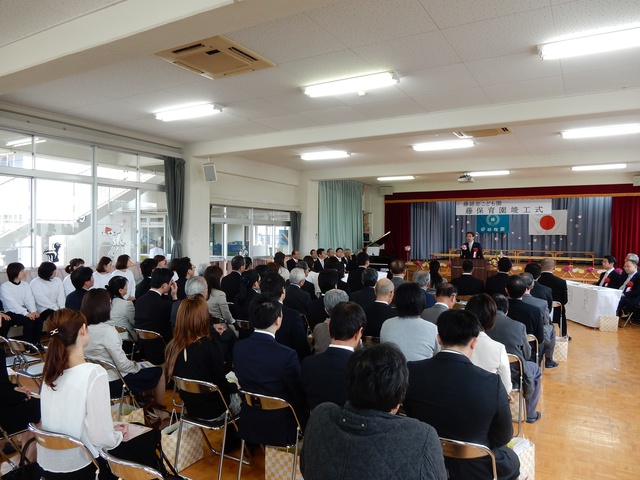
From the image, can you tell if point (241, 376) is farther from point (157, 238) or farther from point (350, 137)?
point (157, 238)

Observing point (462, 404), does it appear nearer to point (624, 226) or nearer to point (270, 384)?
point (270, 384)

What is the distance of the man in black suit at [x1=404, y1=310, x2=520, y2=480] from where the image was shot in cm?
186

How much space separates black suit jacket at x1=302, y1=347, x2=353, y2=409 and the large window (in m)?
8.00

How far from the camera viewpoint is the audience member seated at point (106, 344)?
9.89 ft

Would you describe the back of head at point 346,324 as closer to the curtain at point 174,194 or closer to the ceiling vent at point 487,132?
the ceiling vent at point 487,132

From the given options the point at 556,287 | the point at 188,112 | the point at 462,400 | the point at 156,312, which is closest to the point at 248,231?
the point at 188,112

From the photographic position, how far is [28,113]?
5992mm

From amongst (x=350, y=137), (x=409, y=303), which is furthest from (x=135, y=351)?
(x=350, y=137)

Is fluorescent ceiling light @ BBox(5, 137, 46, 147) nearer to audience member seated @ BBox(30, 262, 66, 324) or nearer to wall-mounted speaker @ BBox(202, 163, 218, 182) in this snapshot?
audience member seated @ BBox(30, 262, 66, 324)

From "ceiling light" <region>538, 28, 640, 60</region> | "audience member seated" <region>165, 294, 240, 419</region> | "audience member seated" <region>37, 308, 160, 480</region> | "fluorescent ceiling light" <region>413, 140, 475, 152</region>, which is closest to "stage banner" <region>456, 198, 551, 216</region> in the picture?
"fluorescent ceiling light" <region>413, 140, 475, 152</region>

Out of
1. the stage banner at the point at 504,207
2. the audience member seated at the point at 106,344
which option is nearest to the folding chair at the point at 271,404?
the audience member seated at the point at 106,344

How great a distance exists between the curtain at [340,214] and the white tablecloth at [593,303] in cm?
669

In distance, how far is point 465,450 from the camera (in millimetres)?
1853

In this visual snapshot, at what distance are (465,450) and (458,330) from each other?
0.51 meters
